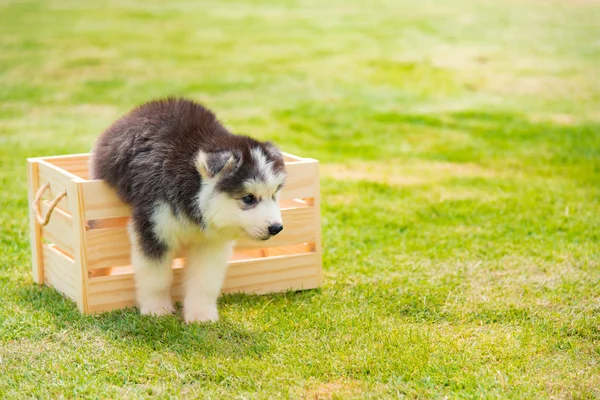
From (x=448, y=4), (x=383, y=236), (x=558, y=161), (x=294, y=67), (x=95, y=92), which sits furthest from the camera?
(x=448, y=4)

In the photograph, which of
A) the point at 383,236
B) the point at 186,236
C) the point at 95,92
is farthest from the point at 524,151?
the point at 95,92

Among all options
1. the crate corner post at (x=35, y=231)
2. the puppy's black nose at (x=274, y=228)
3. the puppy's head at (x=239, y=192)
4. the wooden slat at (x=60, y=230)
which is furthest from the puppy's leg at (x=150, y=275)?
the crate corner post at (x=35, y=231)

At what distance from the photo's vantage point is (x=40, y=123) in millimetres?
9586

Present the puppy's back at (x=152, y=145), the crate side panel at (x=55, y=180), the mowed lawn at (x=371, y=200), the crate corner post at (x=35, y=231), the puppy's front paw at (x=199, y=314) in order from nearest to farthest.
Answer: the mowed lawn at (x=371, y=200)
the puppy's back at (x=152, y=145)
the puppy's front paw at (x=199, y=314)
the crate side panel at (x=55, y=180)
the crate corner post at (x=35, y=231)

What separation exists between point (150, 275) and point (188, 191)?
1.71 feet

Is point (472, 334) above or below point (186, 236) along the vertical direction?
below

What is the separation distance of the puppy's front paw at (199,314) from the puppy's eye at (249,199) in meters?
0.66

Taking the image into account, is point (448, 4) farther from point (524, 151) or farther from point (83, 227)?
point (83, 227)

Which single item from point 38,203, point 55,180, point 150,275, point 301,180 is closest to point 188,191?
point 150,275

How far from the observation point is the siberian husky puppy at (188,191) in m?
3.92

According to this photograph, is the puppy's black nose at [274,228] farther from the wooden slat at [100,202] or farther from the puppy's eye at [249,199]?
the wooden slat at [100,202]

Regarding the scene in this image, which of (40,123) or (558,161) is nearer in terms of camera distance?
(558,161)

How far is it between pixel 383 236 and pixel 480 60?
27.8 ft

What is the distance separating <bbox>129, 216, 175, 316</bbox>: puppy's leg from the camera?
410cm
